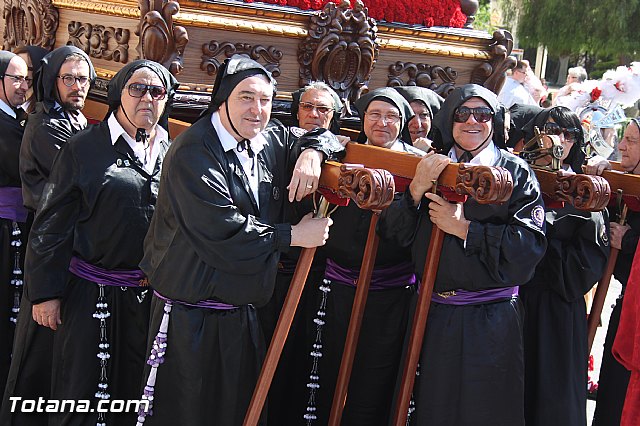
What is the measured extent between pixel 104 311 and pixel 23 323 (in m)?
0.53

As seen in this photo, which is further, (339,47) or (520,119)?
(520,119)

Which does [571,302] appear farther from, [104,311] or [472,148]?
[104,311]

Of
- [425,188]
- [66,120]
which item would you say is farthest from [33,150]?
[425,188]

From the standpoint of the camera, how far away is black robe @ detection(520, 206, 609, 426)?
13.0ft

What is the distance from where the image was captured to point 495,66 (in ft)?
18.6

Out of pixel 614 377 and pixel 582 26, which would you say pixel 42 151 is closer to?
pixel 614 377

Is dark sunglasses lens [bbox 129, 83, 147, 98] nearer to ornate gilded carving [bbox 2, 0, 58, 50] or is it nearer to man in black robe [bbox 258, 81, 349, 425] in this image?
man in black robe [bbox 258, 81, 349, 425]

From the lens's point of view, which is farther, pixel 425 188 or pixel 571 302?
pixel 571 302

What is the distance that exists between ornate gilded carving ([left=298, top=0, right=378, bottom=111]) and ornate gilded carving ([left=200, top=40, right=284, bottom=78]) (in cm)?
20

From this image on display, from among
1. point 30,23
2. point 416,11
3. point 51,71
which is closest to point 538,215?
point 416,11

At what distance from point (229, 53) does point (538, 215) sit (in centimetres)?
202

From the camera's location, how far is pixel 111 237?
3.73 m

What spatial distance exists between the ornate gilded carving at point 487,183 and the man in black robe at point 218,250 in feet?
1.92

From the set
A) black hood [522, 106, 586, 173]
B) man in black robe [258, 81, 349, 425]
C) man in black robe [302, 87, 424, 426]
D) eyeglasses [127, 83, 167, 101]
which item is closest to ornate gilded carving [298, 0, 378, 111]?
man in black robe [258, 81, 349, 425]
